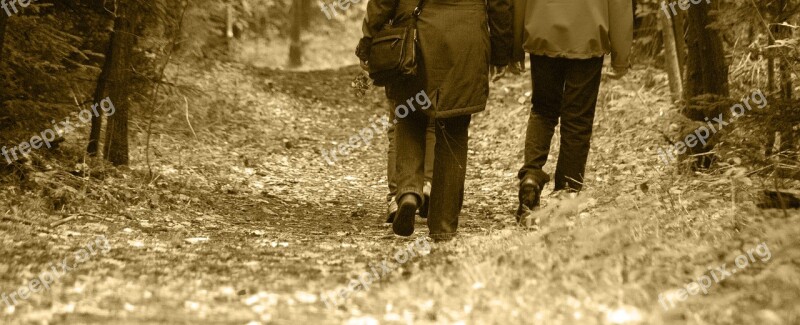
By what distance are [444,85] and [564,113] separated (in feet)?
3.06

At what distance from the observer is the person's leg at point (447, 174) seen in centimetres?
530

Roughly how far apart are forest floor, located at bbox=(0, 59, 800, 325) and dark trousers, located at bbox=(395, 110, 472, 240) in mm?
223

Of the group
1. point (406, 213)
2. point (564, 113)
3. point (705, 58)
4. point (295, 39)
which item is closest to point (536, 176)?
point (564, 113)

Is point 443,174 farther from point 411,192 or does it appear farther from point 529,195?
point 529,195

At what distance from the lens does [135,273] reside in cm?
430

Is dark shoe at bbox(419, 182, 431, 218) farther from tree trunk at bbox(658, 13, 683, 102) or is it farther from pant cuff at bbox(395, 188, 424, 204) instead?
tree trunk at bbox(658, 13, 683, 102)

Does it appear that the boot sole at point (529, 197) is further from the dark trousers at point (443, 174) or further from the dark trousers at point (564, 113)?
the dark trousers at point (443, 174)

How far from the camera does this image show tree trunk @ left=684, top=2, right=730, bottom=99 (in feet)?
24.0

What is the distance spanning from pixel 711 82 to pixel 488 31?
2916 millimetres

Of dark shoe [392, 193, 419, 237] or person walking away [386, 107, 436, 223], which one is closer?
dark shoe [392, 193, 419, 237]

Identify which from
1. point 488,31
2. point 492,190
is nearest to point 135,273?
point 488,31

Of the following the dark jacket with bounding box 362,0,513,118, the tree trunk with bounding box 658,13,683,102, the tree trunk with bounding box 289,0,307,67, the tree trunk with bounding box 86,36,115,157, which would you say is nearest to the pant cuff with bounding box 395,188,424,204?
the dark jacket with bounding box 362,0,513,118

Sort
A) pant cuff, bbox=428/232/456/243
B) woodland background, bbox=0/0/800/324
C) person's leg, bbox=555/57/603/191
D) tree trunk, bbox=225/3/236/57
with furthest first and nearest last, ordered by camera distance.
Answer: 1. tree trunk, bbox=225/3/236/57
2. person's leg, bbox=555/57/603/191
3. pant cuff, bbox=428/232/456/243
4. woodland background, bbox=0/0/800/324

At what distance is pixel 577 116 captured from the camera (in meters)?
5.53
